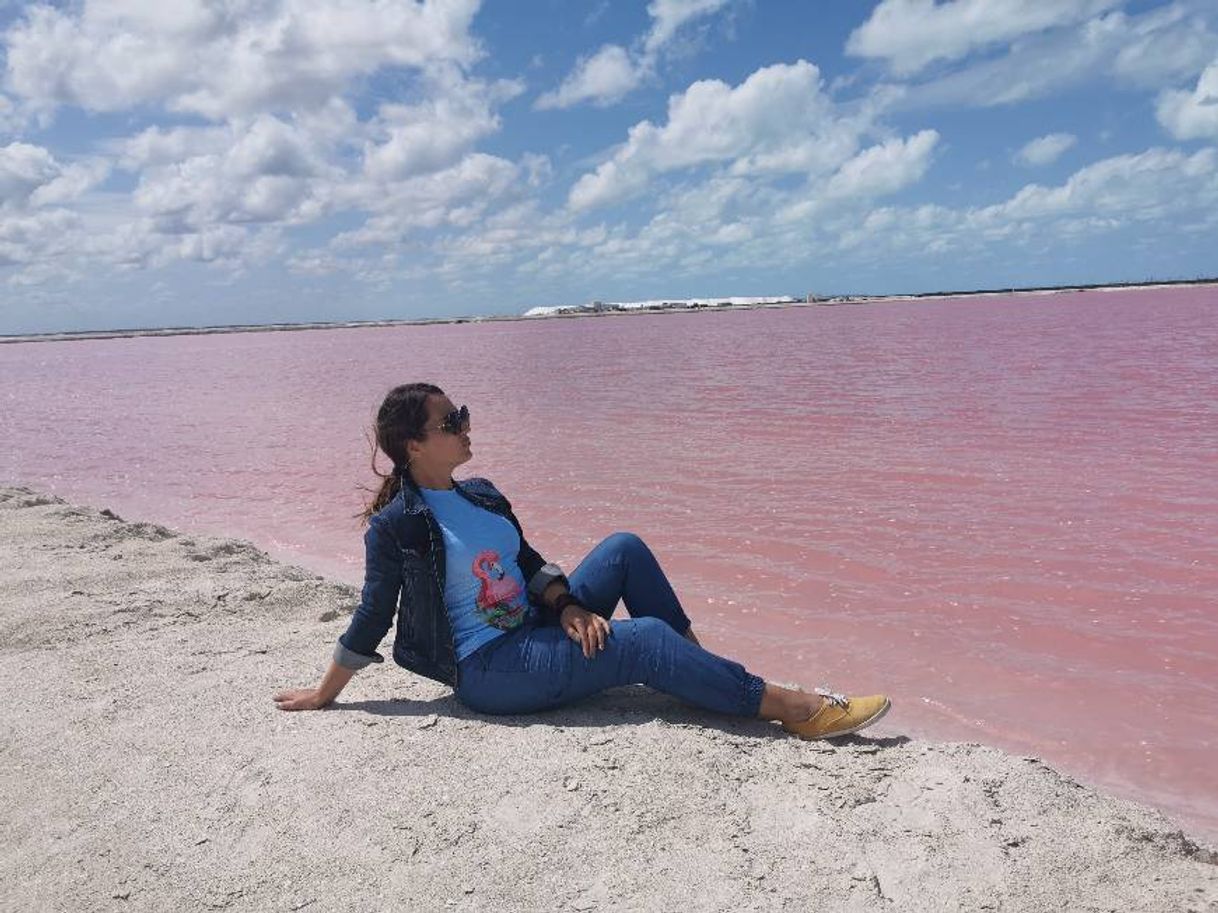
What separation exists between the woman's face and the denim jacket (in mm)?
135

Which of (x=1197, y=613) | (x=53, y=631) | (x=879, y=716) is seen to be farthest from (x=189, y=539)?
(x=1197, y=613)

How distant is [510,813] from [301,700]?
1319 millimetres

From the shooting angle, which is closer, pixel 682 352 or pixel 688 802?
pixel 688 802

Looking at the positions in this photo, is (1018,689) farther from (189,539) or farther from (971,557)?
(189,539)

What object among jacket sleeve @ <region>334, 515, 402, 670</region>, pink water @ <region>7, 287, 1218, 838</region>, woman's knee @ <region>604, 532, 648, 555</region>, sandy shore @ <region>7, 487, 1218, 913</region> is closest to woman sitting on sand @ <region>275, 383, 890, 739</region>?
jacket sleeve @ <region>334, 515, 402, 670</region>

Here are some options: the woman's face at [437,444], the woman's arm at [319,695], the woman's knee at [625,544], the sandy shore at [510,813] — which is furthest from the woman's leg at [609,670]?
the woman's face at [437,444]

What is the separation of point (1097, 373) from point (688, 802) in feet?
66.0

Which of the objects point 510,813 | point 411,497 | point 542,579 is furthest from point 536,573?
point 510,813

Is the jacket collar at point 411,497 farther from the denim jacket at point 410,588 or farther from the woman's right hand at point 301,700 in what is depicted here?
the woman's right hand at point 301,700

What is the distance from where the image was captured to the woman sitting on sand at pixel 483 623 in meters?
3.65

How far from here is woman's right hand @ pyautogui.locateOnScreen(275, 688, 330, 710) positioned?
3949 mm

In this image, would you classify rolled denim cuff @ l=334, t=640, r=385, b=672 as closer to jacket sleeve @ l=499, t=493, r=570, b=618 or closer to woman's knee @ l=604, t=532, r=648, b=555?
jacket sleeve @ l=499, t=493, r=570, b=618

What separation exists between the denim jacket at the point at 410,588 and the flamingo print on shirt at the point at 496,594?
115 mm

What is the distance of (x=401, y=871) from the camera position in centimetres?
283
